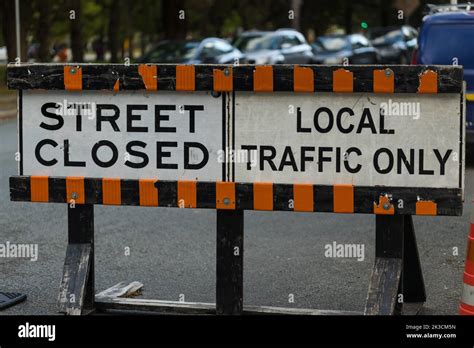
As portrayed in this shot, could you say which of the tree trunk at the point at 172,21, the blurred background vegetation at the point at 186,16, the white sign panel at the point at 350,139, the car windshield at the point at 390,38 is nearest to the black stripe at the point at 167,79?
the white sign panel at the point at 350,139

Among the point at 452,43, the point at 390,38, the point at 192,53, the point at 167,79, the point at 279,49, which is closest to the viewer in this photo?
the point at 167,79

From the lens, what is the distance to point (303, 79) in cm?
620

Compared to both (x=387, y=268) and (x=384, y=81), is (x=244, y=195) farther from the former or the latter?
(x=384, y=81)

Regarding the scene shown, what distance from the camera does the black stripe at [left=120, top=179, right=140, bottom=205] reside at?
6461 millimetres

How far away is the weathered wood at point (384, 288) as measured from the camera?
20.5ft

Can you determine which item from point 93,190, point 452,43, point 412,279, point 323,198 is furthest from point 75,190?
point 452,43

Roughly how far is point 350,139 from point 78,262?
5.91ft

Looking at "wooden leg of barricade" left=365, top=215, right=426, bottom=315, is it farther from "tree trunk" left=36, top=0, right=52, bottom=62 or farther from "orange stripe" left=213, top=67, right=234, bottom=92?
"tree trunk" left=36, top=0, right=52, bottom=62

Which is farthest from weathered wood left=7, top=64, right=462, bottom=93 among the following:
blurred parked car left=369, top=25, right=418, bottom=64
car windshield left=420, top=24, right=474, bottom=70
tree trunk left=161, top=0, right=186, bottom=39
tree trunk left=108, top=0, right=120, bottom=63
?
tree trunk left=108, top=0, right=120, bottom=63

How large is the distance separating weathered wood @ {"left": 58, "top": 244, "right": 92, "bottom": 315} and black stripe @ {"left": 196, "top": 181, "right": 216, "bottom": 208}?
2.74 ft

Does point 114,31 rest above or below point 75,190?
above

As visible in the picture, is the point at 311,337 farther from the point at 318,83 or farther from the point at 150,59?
the point at 150,59

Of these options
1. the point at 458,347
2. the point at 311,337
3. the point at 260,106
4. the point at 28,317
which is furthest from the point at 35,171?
the point at 458,347

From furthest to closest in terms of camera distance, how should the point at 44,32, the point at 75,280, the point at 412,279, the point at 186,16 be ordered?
the point at 186,16, the point at 44,32, the point at 412,279, the point at 75,280
